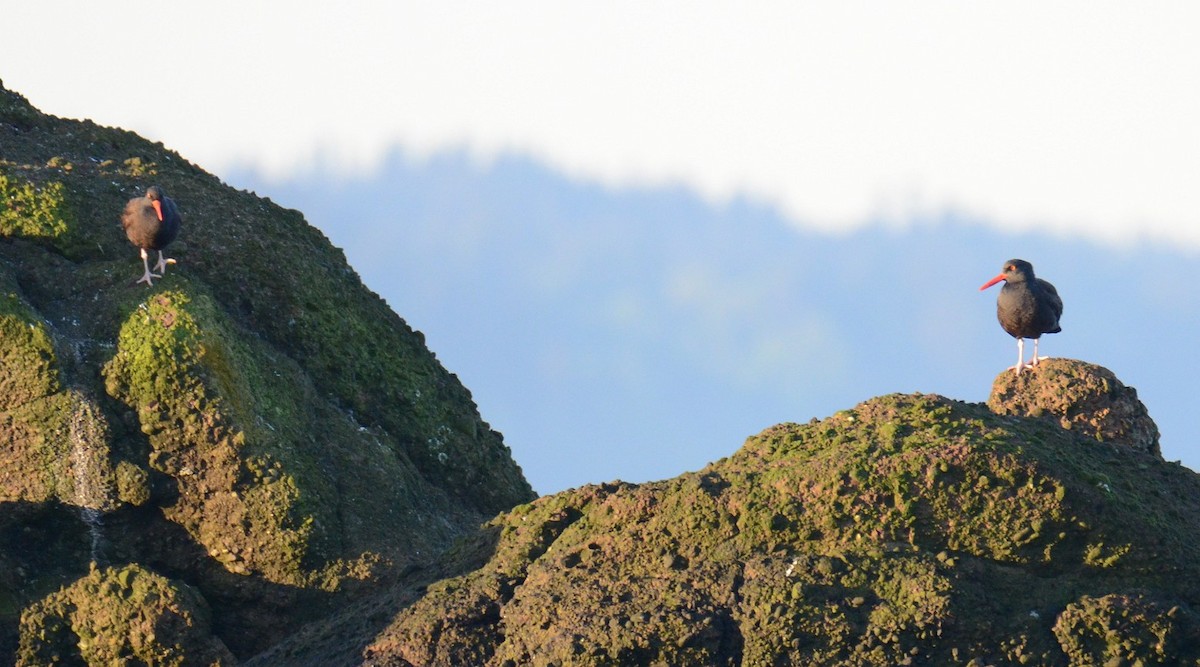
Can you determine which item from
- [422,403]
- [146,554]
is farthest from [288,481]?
[422,403]

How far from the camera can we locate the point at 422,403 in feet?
60.1

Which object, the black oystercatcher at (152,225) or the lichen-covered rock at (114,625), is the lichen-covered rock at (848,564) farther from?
the black oystercatcher at (152,225)

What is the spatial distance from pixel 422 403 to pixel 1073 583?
26.5ft

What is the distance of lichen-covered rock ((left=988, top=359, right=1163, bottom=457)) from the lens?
16.4 metres

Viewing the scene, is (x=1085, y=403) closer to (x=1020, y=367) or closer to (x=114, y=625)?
(x=1020, y=367)

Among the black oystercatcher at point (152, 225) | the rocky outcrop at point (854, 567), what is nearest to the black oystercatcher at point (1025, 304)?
the rocky outcrop at point (854, 567)

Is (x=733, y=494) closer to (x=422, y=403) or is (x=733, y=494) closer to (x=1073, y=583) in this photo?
(x=1073, y=583)

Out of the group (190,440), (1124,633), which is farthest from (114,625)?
(1124,633)

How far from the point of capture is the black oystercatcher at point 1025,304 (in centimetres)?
1842

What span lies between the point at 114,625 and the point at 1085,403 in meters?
9.43

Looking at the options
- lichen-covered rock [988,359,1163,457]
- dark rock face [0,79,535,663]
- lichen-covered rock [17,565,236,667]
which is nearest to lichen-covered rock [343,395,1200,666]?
lichen-covered rock [17,565,236,667]

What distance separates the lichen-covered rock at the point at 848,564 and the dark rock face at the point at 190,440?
6.58 feet

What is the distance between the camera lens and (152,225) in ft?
54.6

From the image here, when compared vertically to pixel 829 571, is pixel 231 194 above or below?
above
